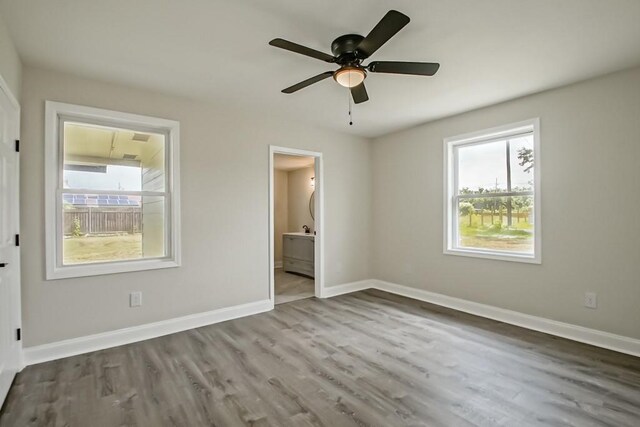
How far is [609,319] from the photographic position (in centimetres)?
296

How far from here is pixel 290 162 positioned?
682cm

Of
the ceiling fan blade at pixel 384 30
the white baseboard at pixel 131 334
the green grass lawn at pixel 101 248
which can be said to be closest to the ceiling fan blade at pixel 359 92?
the ceiling fan blade at pixel 384 30

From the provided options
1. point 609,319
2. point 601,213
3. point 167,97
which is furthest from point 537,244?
point 167,97

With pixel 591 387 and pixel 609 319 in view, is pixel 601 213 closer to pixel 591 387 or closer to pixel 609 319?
pixel 609 319

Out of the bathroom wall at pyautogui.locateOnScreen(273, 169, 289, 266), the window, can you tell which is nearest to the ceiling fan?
the window

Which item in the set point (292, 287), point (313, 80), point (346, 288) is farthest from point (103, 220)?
point (346, 288)

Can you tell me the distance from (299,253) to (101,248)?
146 inches

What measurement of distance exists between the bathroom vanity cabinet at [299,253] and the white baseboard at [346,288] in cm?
115

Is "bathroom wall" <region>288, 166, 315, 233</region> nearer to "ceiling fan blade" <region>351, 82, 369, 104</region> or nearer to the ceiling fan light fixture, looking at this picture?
"ceiling fan blade" <region>351, 82, 369, 104</region>

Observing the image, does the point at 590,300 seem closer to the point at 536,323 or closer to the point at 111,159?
the point at 536,323

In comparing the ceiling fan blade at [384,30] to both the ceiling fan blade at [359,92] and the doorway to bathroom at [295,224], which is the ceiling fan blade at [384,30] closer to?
the ceiling fan blade at [359,92]

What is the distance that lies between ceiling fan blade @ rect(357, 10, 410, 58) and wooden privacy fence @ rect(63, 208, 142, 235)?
2.74 m

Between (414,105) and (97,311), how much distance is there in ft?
12.9

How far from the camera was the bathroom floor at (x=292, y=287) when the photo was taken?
475 cm
